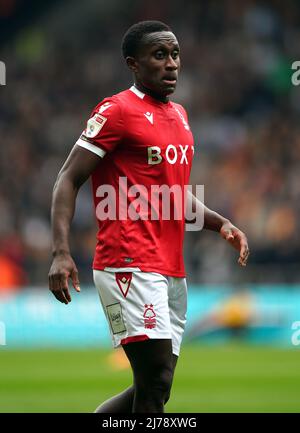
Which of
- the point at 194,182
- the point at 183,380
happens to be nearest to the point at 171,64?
the point at 183,380

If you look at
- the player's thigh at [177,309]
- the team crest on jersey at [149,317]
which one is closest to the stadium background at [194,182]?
the player's thigh at [177,309]

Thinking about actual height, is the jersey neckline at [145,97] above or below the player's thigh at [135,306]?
above

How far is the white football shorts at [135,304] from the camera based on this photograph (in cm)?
560

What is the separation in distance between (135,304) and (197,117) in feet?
56.2

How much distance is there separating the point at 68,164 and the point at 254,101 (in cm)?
1754

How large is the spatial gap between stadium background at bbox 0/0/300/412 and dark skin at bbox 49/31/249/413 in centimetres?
354

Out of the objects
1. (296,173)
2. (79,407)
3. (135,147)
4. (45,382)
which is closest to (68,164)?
(135,147)

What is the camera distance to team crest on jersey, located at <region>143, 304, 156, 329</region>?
18.3 feet

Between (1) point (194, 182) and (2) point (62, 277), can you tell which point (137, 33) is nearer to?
(2) point (62, 277)

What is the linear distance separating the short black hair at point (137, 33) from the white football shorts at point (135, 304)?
4.26ft

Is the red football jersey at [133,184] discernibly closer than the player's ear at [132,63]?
Yes

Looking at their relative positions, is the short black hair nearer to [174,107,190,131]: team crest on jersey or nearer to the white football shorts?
[174,107,190,131]: team crest on jersey

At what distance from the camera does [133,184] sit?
5.77m

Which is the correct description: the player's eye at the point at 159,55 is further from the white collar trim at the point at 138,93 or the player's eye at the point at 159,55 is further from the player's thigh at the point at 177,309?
the player's thigh at the point at 177,309
